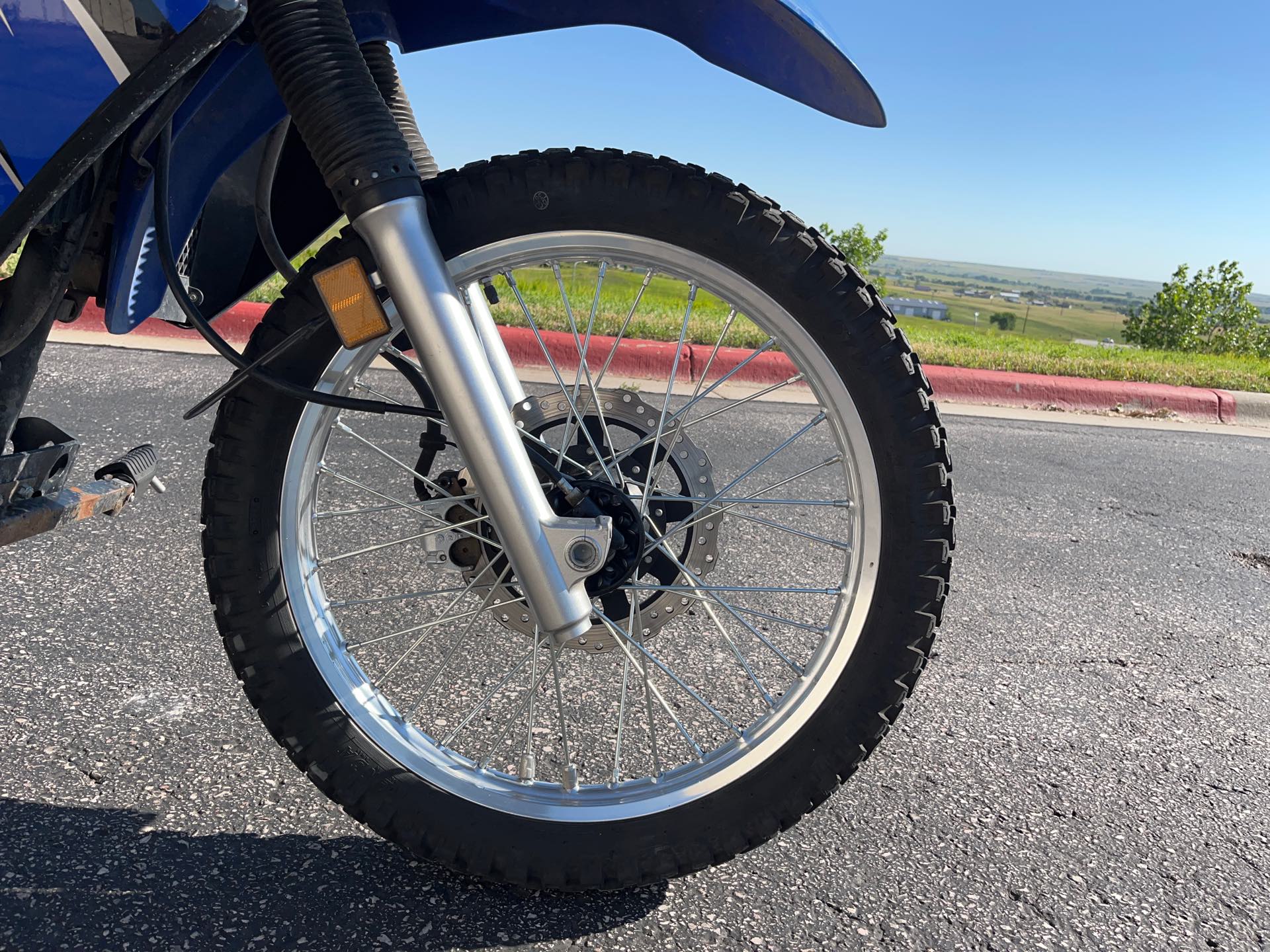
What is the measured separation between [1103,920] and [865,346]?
0.95 m

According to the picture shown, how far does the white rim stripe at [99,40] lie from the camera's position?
3.88ft

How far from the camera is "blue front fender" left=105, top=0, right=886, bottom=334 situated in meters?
1.33

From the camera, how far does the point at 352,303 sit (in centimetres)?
132

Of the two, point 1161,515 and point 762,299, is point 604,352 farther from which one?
point 762,299

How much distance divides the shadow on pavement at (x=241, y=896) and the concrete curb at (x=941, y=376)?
425 cm

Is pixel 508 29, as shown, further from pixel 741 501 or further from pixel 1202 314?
pixel 1202 314

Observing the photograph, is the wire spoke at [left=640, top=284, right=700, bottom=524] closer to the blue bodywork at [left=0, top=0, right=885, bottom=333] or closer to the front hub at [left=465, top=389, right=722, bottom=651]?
the front hub at [left=465, top=389, right=722, bottom=651]

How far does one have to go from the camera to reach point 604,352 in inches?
231

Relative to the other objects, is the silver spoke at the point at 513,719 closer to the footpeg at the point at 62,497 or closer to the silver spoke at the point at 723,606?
the silver spoke at the point at 723,606

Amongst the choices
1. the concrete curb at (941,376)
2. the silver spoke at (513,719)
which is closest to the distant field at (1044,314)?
the concrete curb at (941,376)

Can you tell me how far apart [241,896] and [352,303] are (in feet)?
2.83

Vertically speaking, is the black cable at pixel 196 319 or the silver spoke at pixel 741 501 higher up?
the black cable at pixel 196 319

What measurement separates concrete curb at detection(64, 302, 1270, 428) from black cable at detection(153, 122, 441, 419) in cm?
427

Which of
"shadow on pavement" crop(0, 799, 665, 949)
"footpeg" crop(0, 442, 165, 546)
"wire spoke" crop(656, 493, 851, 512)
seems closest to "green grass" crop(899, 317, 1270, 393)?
"wire spoke" crop(656, 493, 851, 512)
